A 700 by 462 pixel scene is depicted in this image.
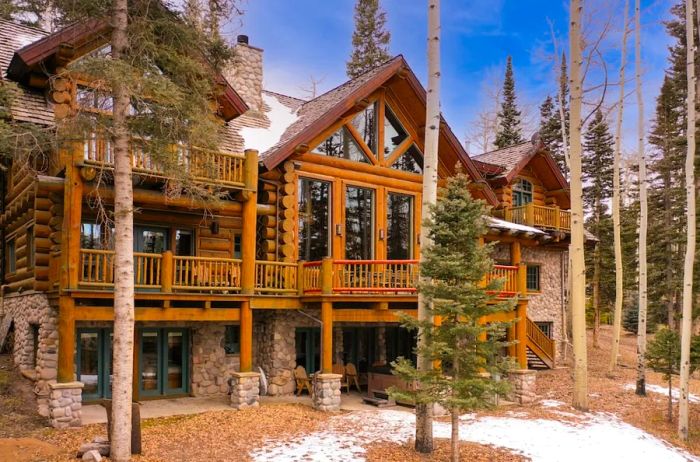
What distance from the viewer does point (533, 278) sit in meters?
25.5

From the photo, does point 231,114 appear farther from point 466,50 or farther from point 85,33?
point 466,50

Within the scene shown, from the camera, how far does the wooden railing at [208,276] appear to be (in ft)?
45.0

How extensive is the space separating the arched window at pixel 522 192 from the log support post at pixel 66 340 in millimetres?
19247

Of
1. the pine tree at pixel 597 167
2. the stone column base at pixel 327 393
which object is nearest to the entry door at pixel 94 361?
the stone column base at pixel 327 393

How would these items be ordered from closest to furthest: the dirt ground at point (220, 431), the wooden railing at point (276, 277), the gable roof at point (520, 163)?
the dirt ground at point (220, 431)
the wooden railing at point (276, 277)
the gable roof at point (520, 163)

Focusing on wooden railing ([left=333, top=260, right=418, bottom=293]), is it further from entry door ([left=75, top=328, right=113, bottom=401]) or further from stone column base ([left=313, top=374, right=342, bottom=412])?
entry door ([left=75, top=328, right=113, bottom=401])

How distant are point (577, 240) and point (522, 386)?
14.4 feet

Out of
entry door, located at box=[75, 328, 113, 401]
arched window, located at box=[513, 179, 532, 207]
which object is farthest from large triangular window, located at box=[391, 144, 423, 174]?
entry door, located at box=[75, 328, 113, 401]

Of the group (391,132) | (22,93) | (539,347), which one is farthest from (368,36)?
(22,93)

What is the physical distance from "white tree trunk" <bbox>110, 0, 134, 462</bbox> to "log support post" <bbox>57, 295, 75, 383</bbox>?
11.4 feet

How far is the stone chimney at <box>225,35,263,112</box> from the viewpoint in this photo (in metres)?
19.5

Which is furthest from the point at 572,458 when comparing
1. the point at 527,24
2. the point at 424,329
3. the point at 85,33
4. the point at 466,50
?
the point at 466,50

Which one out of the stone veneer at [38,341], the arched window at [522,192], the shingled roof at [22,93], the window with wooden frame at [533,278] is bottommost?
the stone veneer at [38,341]

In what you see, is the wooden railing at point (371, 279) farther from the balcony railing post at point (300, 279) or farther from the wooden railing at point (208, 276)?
the wooden railing at point (208, 276)
